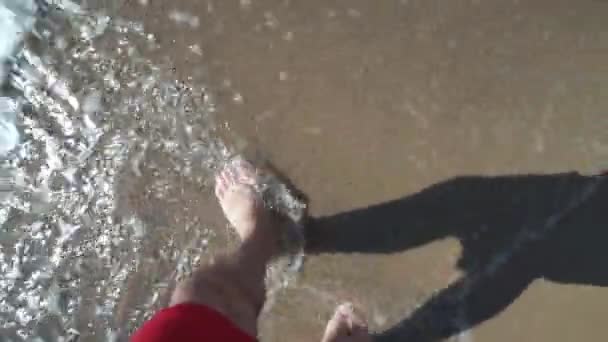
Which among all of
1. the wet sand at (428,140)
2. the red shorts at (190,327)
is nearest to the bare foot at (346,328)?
the wet sand at (428,140)

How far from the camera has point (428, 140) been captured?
1.79 m

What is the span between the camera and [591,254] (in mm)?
1718

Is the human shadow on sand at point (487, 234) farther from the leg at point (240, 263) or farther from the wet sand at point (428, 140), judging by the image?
the leg at point (240, 263)

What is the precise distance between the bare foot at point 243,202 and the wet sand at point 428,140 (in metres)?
0.08

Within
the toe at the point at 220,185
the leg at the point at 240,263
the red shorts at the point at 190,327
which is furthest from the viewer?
the toe at the point at 220,185

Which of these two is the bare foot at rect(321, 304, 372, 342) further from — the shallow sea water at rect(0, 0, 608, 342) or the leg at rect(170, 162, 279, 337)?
the leg at rect(170, 162, 279, 337)

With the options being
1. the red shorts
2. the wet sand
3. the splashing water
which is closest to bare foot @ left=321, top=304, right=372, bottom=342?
the wet sand

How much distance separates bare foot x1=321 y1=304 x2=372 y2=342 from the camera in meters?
1.64

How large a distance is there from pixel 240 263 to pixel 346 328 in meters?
0.33

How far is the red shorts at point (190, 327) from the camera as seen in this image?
119 cm

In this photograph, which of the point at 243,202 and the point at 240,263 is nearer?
the point at 240,263

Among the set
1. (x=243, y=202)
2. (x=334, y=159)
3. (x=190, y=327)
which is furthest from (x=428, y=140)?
(x=190, y=327)

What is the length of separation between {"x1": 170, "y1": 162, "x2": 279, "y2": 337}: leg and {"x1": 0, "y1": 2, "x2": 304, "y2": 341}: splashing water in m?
0.07

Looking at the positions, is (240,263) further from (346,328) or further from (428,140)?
(428,140)
